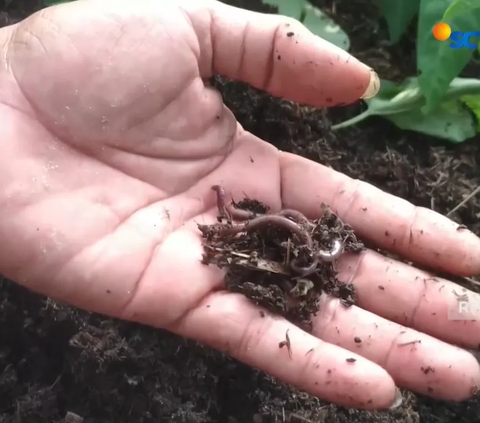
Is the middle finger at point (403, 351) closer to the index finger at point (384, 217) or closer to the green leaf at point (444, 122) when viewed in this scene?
the index finger at point (384, 217)

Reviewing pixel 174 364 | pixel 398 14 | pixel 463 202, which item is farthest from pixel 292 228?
pixel 398 14

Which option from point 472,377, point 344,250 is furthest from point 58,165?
point 472,377

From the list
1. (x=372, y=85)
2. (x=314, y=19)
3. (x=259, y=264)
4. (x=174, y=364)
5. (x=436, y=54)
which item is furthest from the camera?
(x=314, y=19)

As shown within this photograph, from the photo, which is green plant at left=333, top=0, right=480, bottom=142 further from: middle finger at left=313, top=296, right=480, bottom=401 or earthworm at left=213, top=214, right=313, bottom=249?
middle finger at left=313, top=296, right=480, bottom=401

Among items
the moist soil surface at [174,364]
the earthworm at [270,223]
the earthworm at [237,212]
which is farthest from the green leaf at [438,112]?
the earthworm at [270,223]

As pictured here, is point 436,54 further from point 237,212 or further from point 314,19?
point 237,212

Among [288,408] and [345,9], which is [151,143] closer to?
[288,408]

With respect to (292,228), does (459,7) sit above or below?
above

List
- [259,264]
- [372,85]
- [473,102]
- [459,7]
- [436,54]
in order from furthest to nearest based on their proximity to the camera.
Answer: [473,102], [436,54], [459,7], [372,85], [259,264]
